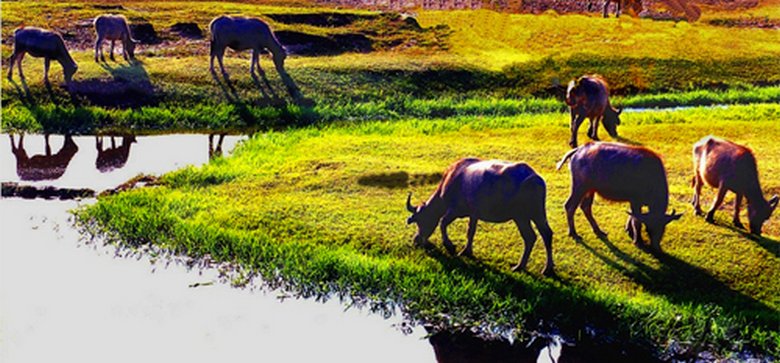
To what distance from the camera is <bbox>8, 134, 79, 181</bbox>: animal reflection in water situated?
15.9m

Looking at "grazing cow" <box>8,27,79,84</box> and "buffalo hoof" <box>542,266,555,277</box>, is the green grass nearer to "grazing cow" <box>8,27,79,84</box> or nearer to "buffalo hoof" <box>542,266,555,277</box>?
"buffalo hoof" <box>542,266,555,277</box>

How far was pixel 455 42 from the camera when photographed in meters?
27.1

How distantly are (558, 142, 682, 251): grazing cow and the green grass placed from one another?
0.58 meters

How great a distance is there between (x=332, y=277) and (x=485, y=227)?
225 cm

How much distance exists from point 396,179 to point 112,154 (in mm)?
5710

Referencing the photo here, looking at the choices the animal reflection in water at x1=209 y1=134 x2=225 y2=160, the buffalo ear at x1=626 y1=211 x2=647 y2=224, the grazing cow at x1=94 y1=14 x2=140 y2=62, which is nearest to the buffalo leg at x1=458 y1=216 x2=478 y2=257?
the buffalo ear at x1=626 y1=211 x2=647 y2=224

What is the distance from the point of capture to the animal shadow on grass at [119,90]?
20641 mm

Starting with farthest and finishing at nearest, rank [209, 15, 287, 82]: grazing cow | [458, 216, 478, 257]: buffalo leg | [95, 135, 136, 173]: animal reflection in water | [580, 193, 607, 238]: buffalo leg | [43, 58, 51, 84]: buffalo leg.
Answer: [209, 15, 287, 82]: grazing cow < [43, 58, 51, 84]: buffalo leg < [95, 135, 136, 173]: animal reflection in water < [580, 193, 607, 238]: buffalo leg < [458, 216, 478, 257]: buffalo leg

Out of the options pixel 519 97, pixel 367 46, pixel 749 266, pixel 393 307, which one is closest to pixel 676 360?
pixel 749 266

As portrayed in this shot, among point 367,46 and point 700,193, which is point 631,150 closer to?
point 700,193

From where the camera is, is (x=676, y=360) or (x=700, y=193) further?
(x=700, y=193)

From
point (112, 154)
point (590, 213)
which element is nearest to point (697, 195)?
point (590, 213)

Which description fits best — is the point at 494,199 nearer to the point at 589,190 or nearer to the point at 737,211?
the point at 589,190

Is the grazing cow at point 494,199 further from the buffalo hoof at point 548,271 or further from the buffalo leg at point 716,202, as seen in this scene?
the buffalo leg at point 716,202
